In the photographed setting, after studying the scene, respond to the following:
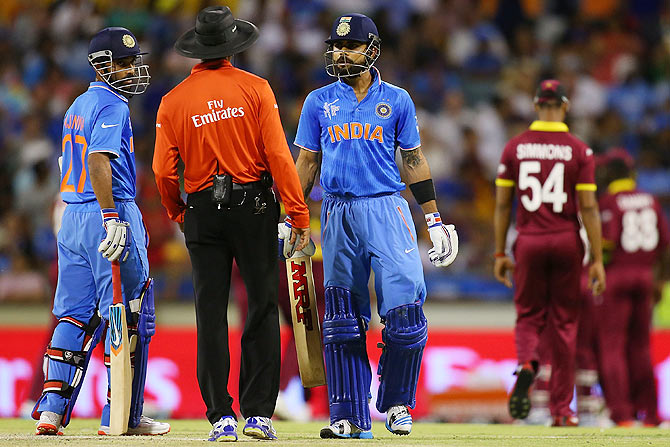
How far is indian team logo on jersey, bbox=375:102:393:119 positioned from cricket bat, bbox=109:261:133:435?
74.9 inches

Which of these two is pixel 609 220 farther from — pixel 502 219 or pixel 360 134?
pixel 360 134

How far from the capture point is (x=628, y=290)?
1097cm

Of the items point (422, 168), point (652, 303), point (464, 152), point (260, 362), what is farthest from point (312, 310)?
point (464, 152)

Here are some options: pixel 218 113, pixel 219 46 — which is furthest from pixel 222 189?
pixel 219 46

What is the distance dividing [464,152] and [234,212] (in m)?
9.47

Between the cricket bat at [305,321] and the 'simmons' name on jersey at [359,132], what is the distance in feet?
2.71

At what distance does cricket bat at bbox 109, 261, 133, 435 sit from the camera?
7.09 meters

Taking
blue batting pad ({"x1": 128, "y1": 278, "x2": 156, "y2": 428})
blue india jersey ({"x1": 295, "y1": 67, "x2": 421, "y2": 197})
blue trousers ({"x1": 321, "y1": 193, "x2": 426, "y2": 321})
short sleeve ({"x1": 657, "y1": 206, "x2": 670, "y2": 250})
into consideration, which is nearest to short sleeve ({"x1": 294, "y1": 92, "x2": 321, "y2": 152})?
blue india jersey ({"x1": 295, "y1": 67, "x2": 421, "y2": 197})

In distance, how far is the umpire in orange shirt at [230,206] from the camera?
6.78 metres

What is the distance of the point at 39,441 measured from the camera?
6598mm

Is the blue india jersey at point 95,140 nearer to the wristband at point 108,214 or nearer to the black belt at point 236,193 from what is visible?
the wristband at point 108,214

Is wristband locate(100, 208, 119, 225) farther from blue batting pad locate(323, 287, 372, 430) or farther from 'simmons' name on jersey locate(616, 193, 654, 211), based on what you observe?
'simmons' name on jersey locate(616, 193, 654, 211)

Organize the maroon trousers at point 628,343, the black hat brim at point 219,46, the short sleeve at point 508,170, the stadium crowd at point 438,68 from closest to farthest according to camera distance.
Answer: the black hat brim at point 219,46, the short sleeve at point 508,170, the maroon trousers at point 628,343, the stadium crowd at point 438,68

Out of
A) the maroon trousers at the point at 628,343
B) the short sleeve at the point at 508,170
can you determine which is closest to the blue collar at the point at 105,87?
the short sleeve at the point at 508,170
